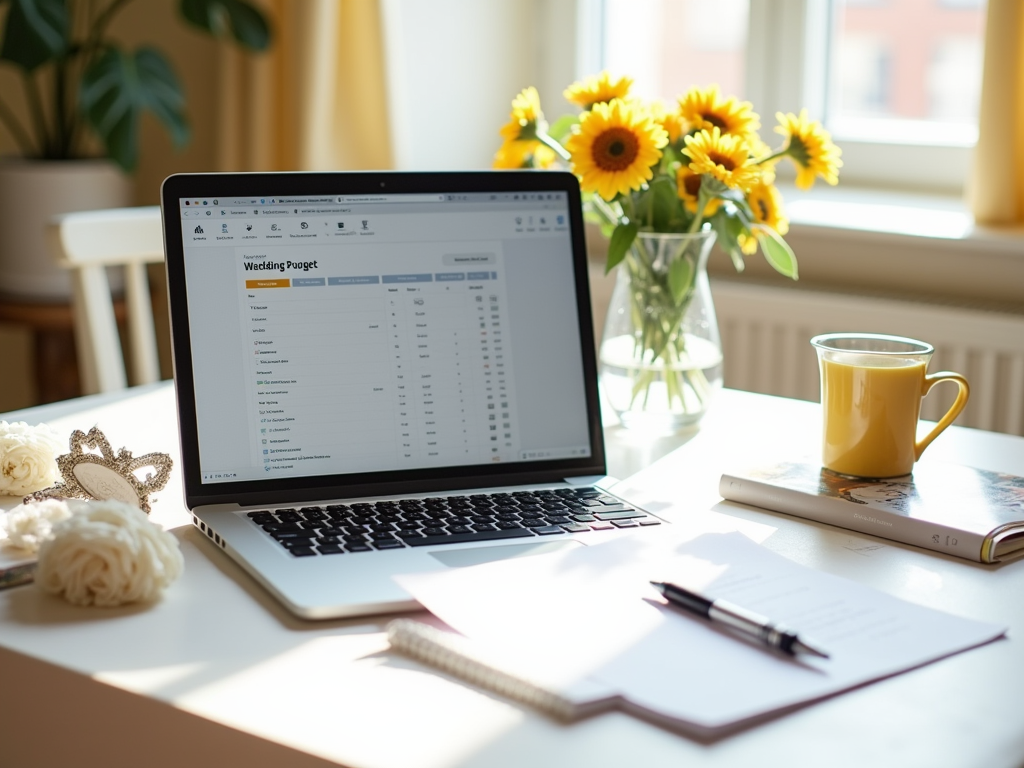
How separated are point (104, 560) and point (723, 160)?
637 mm

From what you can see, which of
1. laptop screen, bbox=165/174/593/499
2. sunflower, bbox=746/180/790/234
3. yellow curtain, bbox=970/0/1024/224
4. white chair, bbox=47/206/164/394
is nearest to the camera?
laptop screen, bbox=165/174/593/499

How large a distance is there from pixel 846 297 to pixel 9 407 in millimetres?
1945

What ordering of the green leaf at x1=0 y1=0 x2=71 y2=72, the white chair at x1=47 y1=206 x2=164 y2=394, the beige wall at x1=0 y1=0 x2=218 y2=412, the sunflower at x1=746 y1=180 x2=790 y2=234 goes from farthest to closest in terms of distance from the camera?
the beige wall at x1=0 y1=0 x2=218 y2=412, the green leaf at x1=0 y1=0 x2=71 y2=72, the white chair at x1=47 y1=206 x2=164 y2=394, the sunflower at x1=746 y1=180 x2=790 y2=234

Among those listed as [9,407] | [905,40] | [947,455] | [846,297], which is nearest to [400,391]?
[947,455]

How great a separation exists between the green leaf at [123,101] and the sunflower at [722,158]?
1357mm

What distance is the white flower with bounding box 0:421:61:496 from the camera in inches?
36.3

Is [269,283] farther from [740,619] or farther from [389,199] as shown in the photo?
[740,619]

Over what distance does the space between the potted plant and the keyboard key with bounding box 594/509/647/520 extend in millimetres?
1489

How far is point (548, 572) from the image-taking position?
78cm

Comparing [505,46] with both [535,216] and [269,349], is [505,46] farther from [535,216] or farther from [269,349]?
[269,349]

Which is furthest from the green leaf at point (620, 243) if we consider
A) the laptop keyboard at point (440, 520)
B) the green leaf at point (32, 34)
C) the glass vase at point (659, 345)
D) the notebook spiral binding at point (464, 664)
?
the green leaf at point (32, 34)

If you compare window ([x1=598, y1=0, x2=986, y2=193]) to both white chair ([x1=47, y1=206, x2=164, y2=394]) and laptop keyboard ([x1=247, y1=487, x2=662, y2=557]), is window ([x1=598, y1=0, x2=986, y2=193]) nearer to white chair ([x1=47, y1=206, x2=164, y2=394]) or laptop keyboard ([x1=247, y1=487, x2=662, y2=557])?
white chair ([x1=47, y1=206, x2=164, y2=394])

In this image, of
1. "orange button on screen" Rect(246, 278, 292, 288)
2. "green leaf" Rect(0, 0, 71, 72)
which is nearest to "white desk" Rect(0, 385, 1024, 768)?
"orange button on screen" Rect(246, 278, 292, 288)

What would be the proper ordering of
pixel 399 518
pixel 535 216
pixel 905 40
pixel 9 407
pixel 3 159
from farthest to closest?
pixel 9 407, pixel 3 159, pixel 905 40, pixel 535 216, pixel 399 518
